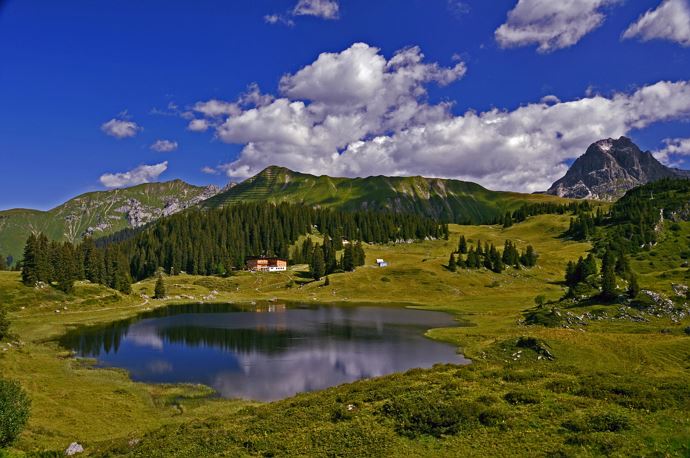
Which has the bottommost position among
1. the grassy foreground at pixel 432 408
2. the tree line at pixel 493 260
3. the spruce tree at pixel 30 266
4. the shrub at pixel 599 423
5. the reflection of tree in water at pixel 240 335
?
the reflection of tree in water at pixel 240 335

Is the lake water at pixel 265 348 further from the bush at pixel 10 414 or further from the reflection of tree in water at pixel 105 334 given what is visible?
the bush at pixel 10 414

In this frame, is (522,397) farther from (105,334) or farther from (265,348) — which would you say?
(105,334)

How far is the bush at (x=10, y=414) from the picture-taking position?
28906 mm

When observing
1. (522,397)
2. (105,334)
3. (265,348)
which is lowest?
(265,348)

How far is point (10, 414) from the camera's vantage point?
1158 inches

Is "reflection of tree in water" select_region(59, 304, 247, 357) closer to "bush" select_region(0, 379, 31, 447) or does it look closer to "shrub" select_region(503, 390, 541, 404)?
"bush" select_region(0, 379, 31, 447)

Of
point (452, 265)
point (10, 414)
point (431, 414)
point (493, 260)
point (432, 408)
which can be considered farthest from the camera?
point (493, 260)

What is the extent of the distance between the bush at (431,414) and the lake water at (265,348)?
70.4 ft

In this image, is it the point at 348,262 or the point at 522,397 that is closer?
the point at 522,397

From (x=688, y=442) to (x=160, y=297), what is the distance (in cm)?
15565

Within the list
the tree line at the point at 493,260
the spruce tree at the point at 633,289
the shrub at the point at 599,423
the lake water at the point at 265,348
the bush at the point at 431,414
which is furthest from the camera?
the tree line at the point at 493,260

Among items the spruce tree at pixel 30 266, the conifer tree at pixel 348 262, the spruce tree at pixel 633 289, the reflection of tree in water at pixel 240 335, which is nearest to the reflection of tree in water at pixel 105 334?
the reflection of tree in water at pixel 240 335

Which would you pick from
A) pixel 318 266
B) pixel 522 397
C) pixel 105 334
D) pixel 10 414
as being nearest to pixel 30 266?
pixel 105 334

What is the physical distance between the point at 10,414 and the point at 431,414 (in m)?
26.3
